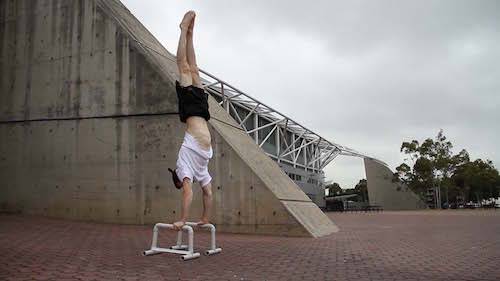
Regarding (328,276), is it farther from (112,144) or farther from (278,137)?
(278,137)

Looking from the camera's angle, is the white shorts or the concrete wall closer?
the white shorts

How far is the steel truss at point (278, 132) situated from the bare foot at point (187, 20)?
2442cm

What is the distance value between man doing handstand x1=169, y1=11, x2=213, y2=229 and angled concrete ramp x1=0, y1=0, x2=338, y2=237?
3508mm

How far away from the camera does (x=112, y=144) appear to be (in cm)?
1073

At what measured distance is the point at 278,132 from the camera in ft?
154

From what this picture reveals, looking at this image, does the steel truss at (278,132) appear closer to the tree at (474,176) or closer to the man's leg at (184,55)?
the tree at (474,176)

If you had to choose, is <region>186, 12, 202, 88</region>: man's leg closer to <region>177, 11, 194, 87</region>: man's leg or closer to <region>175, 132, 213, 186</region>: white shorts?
<region>177, 11, 194, 87</region>: man's leg

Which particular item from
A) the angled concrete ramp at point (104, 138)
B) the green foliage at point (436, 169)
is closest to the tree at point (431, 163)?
the green foliage at point (436, 169)

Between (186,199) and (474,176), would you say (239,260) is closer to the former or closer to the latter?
(186,199)

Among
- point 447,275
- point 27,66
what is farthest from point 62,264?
point 27,66

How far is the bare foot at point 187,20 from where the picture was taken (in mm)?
6125

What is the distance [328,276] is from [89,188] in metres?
8.03

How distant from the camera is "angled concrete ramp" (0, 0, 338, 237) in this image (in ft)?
31.8

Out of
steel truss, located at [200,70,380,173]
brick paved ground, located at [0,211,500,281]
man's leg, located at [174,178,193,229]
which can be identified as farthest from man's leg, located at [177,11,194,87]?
steel truss, located at [200,70,380,173]
